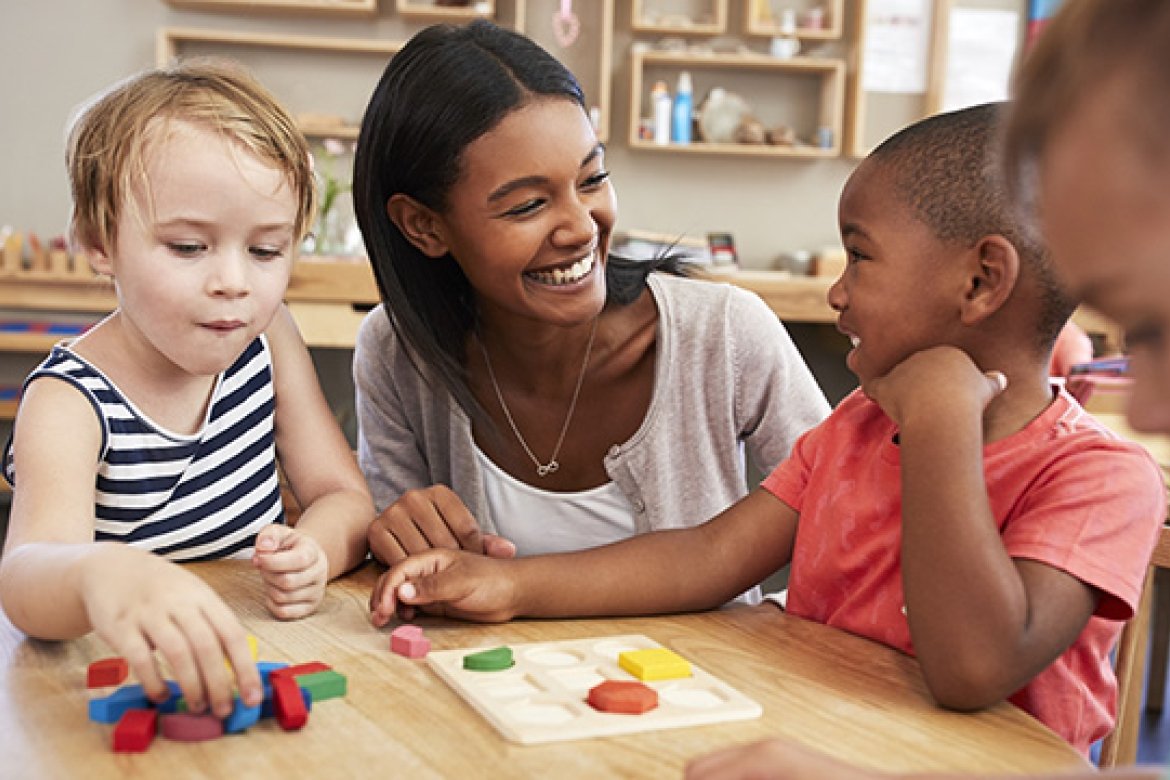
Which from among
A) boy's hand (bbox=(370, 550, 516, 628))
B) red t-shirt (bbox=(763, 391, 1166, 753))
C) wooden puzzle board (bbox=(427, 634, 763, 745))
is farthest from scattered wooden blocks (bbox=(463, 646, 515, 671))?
red t-shirt (bbox=(763, 391, 1166, 753))

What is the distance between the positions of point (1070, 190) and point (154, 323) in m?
0.87

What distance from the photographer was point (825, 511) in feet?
3.72

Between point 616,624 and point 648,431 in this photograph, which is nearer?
point 616,624

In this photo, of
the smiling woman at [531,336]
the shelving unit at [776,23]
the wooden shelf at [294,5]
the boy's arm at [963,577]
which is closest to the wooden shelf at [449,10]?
the wooden shelf at [294,5]

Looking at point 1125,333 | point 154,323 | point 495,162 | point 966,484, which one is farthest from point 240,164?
point 1125,333

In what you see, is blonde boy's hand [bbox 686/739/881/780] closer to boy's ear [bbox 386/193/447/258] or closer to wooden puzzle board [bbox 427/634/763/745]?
wooden puzzle board [bbox 427/634/763/745]

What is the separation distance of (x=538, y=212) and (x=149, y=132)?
43 cm

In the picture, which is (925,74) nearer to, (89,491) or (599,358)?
(599,358)

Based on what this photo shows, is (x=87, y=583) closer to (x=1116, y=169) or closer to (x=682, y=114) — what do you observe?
(x=1116, y=169)

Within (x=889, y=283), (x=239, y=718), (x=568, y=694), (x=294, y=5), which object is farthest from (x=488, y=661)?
(x=294, y=5)

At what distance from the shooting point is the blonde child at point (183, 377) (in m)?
1.05

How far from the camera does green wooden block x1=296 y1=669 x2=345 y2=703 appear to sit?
2.68ft

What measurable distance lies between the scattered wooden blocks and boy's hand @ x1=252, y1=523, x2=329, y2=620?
21cm

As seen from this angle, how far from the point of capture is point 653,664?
2.85 ft
